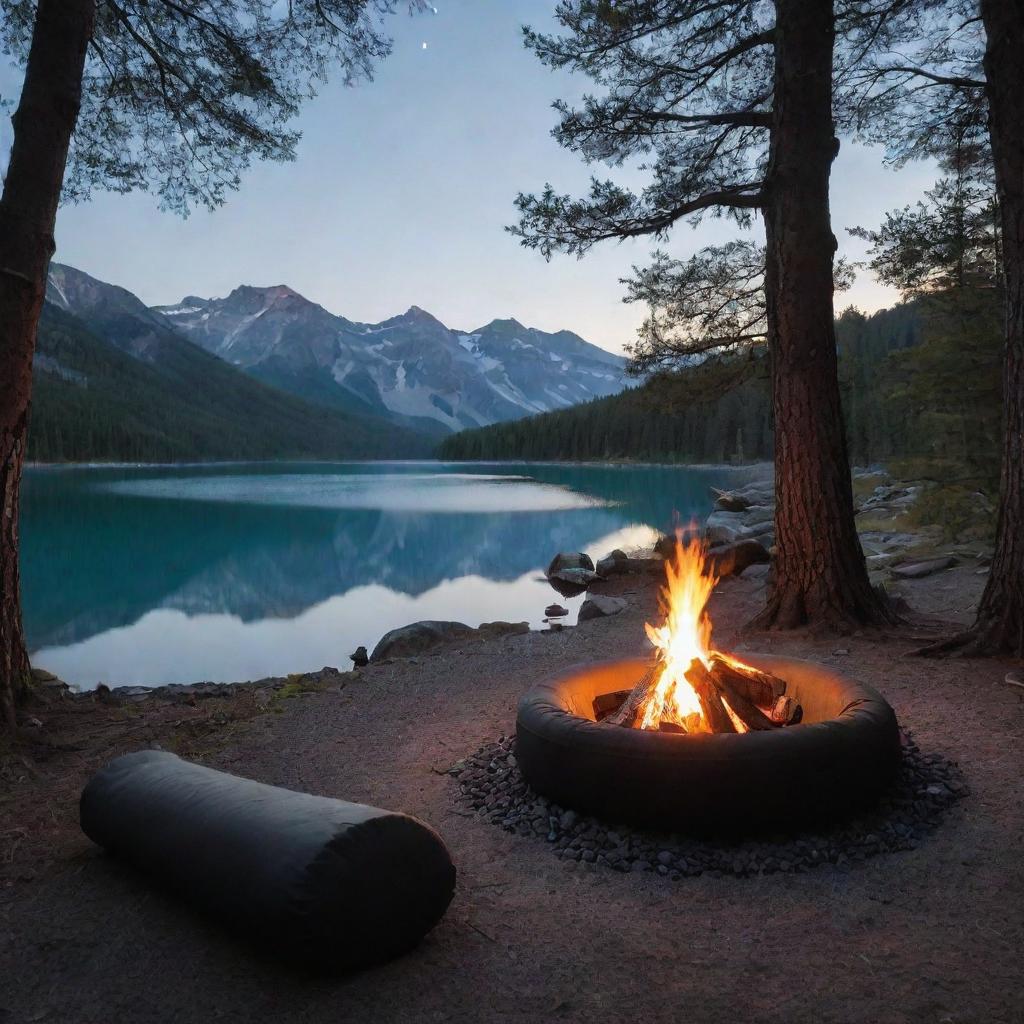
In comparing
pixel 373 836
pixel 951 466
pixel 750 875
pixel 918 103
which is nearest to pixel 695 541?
pixel 951 466

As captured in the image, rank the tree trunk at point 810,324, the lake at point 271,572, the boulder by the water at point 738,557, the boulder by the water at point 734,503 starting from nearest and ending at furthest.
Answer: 1. the tree trunk at point 810,324
2. the lake at point 271,572
3. the boulder by the water at point 738,557
4. the boulder by the water at point 734,503

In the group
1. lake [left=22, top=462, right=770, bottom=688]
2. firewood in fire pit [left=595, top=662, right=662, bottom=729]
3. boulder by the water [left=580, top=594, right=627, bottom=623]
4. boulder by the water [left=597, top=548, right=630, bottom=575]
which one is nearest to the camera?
firewood in fire pit [left=595, top=662, right=662, bottom=729]

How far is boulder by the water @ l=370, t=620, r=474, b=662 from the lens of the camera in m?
9.38

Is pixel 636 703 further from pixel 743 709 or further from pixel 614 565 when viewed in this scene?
pixel 614 565

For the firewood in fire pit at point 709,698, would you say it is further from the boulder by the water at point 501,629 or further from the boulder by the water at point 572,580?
the boulder by the water at point 572,580

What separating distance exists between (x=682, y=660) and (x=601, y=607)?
6526mm

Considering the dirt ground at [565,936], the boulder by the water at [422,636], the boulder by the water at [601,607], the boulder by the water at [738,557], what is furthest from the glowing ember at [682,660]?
the boulder by the water at [738,557]

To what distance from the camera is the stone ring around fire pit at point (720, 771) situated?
3.41 meters

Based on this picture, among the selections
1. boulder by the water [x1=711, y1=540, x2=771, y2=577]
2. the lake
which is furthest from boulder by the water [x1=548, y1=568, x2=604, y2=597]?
boulder by the water [x1=711, y1=540, x2=771, y2=577]

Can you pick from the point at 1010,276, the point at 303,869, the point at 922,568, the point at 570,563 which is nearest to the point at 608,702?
Answer: the point at 303,869

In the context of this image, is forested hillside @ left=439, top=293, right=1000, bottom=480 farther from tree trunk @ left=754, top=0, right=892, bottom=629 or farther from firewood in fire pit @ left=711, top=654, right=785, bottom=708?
firewood in fire pit @ left=711, top=654, right=785, bottom=708

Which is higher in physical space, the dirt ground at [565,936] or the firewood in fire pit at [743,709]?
the firewood in fire pit at [743,709]

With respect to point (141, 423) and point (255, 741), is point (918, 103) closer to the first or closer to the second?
point (255, 741)

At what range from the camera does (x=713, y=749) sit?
343cm
